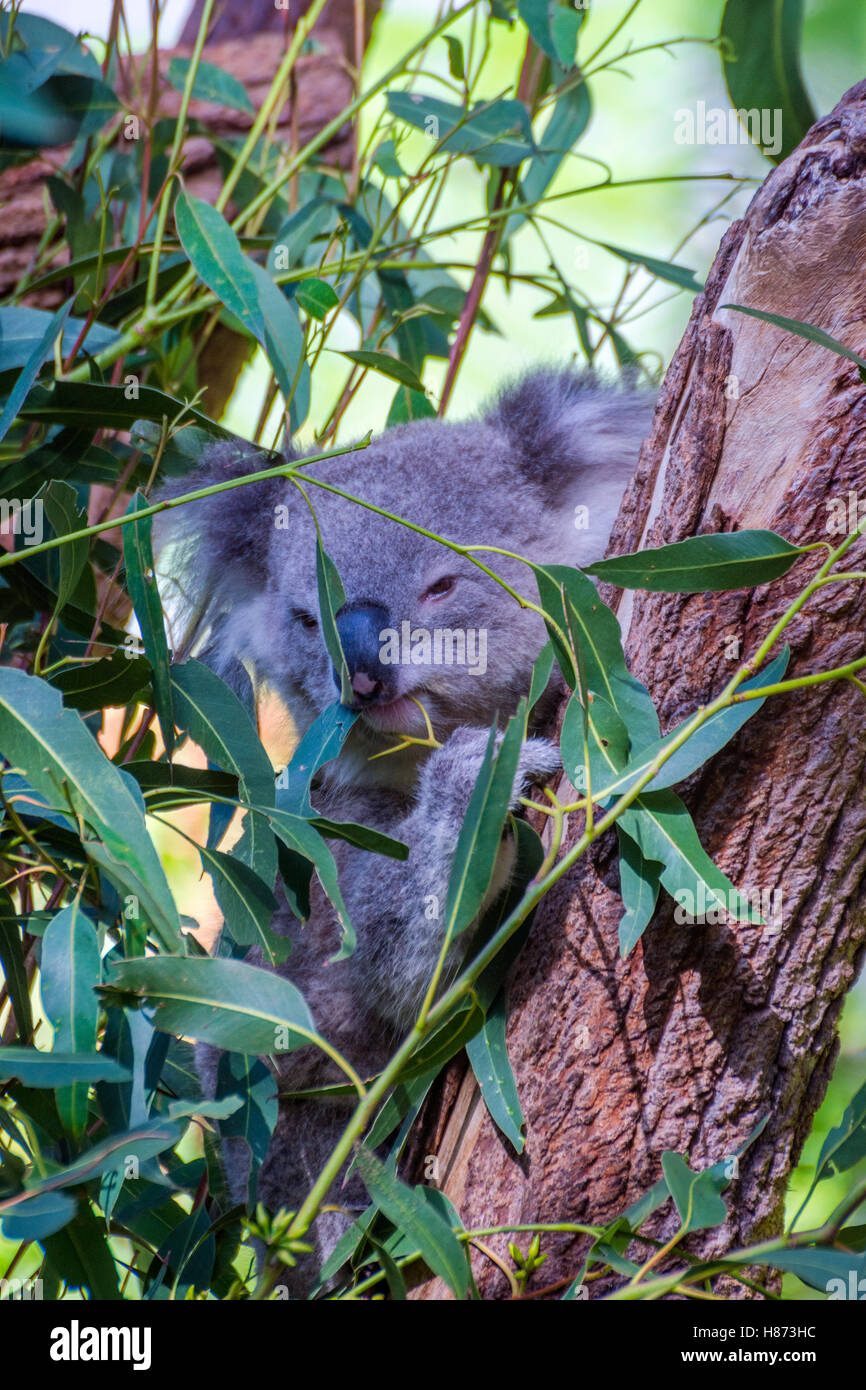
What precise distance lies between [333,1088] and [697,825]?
53 cm

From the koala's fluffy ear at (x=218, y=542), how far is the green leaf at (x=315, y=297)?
0.38 m

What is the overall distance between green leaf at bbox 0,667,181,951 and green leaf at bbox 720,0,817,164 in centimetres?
123

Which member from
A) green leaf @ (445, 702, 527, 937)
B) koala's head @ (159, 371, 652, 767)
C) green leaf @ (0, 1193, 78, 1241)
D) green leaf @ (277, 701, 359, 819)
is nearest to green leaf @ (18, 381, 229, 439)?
koala's head @ (159, 371, 652, 767)

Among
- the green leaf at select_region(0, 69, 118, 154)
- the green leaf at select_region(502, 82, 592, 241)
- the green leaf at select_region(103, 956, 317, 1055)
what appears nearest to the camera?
the green leaf at select_region(103, 956, 317, 1055)

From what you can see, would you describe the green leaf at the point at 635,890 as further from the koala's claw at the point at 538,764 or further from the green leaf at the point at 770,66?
the green leaf at the point at 770,66

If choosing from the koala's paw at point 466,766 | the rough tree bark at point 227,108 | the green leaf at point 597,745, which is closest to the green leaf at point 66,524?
the koala's paw at point 466,766

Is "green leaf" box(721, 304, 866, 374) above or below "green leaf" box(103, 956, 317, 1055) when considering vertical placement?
above

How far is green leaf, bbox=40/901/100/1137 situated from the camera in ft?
3.80

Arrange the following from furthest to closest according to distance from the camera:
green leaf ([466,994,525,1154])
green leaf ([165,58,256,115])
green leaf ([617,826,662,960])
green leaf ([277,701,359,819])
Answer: green leaf ([165,58,256,115])
green leaf ([277,701,359,819])
green leaf ([466,994,525,1154])
green leaf ([617,826,662,960])

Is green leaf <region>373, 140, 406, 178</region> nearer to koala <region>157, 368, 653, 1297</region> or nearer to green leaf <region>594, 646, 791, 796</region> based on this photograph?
koala <region>157, 368, 653, 1297</region>

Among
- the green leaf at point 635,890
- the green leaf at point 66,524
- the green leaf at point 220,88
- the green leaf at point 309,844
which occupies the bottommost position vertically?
the green leaf at point 635,890

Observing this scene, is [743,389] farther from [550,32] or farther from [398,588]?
[550,32]

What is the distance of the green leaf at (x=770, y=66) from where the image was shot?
163 cm
